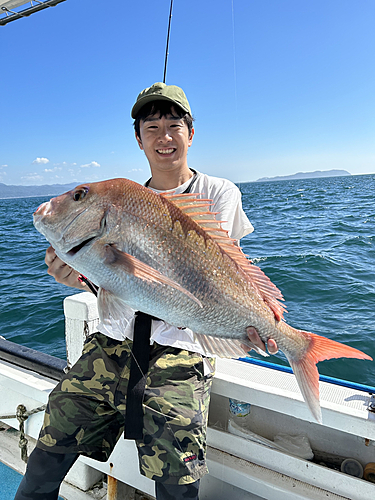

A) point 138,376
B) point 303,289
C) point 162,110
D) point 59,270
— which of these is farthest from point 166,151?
point 303,289

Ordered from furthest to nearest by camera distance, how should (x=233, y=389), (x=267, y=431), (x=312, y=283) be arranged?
(x=312, y=283) → (x=267, y=431) → (x=233, y=389)

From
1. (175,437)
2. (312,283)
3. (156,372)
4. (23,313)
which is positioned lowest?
(23,313)

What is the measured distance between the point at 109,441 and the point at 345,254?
10921 mm

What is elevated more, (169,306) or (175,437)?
(169,306)

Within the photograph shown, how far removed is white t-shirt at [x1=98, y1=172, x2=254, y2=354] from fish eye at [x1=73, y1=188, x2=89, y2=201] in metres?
0.74

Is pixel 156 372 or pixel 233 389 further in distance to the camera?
pixel 233 389

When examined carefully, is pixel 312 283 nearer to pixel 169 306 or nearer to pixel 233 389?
pixel 233 389

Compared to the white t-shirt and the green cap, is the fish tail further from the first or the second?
the green cap

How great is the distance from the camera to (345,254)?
1162cm

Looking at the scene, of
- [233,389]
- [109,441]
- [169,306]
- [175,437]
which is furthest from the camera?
[233,389]

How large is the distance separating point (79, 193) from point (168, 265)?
1.68ft

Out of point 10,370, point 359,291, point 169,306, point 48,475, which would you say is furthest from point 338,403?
point 359,291

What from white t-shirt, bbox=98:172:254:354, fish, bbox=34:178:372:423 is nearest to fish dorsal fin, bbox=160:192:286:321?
fish, bbox=34:178:372:423

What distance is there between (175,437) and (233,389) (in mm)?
636
